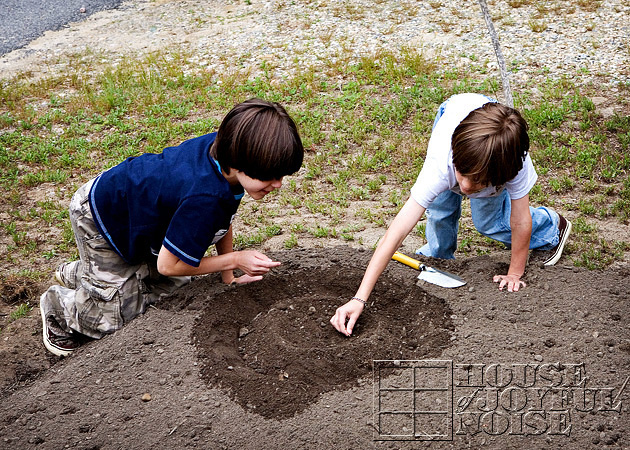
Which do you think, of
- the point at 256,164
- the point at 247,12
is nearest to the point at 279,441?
the point at 256,164

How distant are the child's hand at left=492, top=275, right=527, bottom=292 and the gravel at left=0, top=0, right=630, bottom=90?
137 inches

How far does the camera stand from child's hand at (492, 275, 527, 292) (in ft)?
10.5

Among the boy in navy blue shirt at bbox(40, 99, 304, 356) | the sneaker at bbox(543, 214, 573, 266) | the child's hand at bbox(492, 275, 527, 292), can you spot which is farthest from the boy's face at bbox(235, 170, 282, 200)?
the sneaker at bbox(543, 214, 573, 266)

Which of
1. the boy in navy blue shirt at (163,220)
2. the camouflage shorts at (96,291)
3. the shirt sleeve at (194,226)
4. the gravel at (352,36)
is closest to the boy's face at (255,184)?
the boy in navy blue shirt at (163,220)

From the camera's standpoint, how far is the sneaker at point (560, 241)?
3721 millimetres

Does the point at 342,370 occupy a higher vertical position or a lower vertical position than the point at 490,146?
lower

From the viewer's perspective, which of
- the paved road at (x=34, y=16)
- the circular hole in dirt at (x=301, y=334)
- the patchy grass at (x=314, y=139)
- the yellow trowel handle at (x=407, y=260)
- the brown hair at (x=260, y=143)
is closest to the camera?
the brown hair at (x=260, y=143)

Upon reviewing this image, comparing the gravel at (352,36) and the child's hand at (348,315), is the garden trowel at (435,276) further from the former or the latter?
the gravel at (352,36)

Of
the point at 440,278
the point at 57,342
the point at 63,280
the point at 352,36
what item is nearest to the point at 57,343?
the point at 57,342

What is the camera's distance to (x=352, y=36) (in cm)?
789

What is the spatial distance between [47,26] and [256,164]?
850 cm

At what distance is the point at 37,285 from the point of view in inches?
156

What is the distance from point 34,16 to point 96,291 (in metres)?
8.62

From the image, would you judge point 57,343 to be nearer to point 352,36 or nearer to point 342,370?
point 342,370
